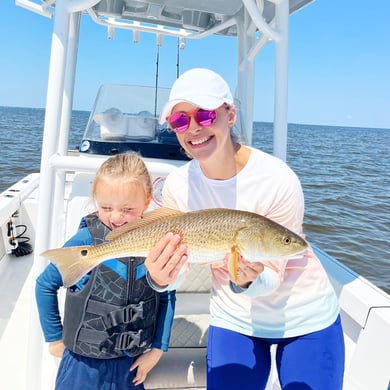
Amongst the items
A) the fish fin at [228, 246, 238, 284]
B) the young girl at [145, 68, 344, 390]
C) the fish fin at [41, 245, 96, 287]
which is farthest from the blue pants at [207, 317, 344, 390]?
the fish fin at [41, 245, 96, 287]

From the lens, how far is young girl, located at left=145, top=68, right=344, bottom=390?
6.21 feet

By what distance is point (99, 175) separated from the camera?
2.12m

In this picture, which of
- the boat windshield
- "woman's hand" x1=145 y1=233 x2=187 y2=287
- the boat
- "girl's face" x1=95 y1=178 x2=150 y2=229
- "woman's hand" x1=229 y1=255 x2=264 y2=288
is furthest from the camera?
the boat windshield

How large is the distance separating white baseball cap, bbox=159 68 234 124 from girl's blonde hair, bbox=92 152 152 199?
0.33 metres

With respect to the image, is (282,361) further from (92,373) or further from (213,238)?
(92,373)

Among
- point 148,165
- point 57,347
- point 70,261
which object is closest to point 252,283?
point 70,261

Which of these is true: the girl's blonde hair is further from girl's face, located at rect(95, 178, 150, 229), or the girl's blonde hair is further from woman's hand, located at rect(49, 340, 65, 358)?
woman's hand, located at rect(49, 340, 65, 358)

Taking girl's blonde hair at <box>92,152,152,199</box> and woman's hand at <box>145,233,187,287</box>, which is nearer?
woman's hand at <box>145,233,187,287</box>

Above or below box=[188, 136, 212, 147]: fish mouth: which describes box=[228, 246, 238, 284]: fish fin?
below

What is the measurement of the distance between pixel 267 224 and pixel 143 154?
2260 millimetres

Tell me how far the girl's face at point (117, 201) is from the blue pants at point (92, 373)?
0.66m

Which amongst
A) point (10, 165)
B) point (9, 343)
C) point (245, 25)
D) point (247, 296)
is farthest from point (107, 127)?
point (10, 165)

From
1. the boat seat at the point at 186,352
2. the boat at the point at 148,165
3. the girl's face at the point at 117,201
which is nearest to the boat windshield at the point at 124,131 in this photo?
the boat at the point at 148,165

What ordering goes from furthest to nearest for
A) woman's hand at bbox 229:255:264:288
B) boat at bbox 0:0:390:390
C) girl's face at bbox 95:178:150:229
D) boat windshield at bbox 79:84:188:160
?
boat windshield at bbox 79:84:188:160, boat at bbox 0:0:390:390, girl's face at bbox 95:178:150:229, woman's hand at bbox 229:255:264:288
